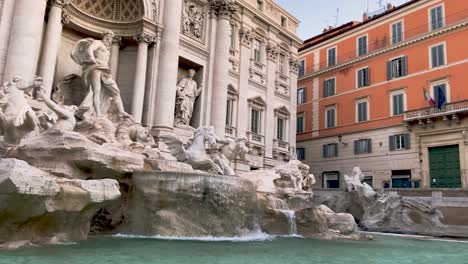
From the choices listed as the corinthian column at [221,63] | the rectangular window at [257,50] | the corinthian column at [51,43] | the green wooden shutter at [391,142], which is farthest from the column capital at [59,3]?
the green wooden shutter at [391,142]

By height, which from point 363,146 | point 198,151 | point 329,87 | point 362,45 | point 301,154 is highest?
point 362,45

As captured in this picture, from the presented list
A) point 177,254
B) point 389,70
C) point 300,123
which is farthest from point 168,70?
point 300,123

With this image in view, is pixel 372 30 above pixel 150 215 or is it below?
above

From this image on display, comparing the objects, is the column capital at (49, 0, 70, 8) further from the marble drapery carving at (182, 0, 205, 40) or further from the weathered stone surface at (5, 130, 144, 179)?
the weathered stone surface at (5, 130, 144, 179)

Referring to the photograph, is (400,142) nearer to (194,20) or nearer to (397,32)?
(397,32)

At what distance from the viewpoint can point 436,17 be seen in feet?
80.4

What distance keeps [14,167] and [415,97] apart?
24004 mm

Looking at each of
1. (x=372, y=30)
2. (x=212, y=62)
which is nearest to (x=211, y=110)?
(x=212, y=62)

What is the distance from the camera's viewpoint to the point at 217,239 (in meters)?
8.57

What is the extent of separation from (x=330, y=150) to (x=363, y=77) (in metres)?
5.79

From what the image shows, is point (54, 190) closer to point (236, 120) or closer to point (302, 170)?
point (302, 170)

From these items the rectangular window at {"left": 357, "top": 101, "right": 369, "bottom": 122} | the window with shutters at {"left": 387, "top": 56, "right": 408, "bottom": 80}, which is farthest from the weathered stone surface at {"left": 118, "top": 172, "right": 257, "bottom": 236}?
the rectangular window at {"left": 357, "top": 101, "right": 369, "bottom": 122}

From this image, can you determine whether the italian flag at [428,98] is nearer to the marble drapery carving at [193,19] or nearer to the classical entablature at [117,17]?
the marble drapery carving at [193,19]

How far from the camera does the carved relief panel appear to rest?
19203 mm
